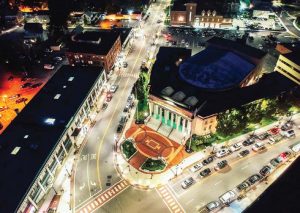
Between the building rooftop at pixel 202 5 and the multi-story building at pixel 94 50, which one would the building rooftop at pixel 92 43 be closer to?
the multi-story building at pixel 94 50

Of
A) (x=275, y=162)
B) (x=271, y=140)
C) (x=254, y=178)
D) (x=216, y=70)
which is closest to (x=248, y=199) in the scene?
(x=254, y=178)

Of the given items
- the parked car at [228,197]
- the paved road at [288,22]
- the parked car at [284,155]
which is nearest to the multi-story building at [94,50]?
the parked car at [228,197]

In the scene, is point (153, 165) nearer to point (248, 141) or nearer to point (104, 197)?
point (104, 197)

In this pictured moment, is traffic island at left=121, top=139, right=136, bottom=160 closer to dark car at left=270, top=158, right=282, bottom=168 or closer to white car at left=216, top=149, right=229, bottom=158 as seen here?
white car at left=216, top=149, right=229, bottom=158

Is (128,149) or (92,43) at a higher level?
(92,43)

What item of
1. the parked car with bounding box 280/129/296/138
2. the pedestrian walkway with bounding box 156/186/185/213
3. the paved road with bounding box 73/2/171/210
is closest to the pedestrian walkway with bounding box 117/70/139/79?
the paved road with bounding box 73/2/171/210
